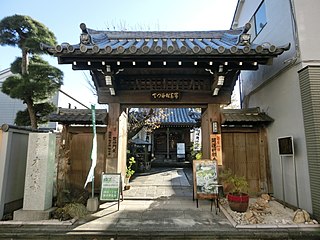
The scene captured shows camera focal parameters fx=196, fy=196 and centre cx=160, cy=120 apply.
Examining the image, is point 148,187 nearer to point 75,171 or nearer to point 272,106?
point 75,171

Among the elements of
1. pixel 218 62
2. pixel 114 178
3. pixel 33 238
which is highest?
pixel 218 62

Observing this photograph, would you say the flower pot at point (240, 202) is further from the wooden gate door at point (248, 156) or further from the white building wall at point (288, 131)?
the wooden gate door at point (248, 156)

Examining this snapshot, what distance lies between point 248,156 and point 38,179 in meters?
6.27

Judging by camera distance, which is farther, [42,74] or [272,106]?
[42,74]

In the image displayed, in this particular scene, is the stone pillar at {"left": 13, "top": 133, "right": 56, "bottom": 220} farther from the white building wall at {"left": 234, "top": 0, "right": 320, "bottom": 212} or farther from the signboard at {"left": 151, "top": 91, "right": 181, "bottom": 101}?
the white building wall at {"left": 234, "top": 0, "right": 320, "bottom": 212}

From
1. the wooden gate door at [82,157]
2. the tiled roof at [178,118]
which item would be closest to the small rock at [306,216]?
the wooden gate door at [82,157]

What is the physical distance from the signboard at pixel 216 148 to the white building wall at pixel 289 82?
176cm

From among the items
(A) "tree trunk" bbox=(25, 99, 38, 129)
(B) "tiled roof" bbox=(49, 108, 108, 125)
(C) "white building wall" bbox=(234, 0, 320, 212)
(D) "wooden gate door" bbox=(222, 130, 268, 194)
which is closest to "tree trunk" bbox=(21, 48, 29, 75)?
(A) "tree trunk" bbox=(25, 99, 38, 129)

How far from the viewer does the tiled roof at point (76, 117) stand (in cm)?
619

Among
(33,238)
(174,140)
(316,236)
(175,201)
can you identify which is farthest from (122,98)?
(174,140)

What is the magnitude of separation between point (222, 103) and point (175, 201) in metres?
3.51

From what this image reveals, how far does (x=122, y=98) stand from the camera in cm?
648

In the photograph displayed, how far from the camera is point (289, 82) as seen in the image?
5566 millimetres

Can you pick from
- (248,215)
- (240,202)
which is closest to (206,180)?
(240,202)
